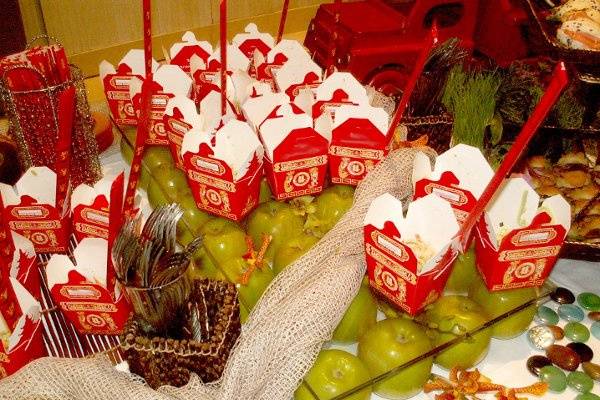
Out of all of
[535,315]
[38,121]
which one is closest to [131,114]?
[38,121]

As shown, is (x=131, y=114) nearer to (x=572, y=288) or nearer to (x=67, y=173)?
(x=67, y=173)

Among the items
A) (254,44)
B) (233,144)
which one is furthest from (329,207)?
(254,44)

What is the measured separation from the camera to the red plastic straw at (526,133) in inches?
26.5

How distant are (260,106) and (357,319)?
51 centimetres

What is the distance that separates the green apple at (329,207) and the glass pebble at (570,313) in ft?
1.46

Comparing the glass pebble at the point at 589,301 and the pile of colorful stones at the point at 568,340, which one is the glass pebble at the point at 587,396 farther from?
the glass pebble at the point at 589,301

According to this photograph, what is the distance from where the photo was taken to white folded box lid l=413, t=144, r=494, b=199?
3.29ft

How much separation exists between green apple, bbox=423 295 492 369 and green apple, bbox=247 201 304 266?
11.9 inches

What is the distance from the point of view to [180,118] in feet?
3.88

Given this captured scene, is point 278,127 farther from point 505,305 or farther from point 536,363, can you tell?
point 536,363

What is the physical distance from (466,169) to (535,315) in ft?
1.02

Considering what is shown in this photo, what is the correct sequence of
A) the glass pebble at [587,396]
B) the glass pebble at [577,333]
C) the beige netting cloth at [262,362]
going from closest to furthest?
the beige netting cloth at [262,362], the glass pebble at [587,396], the glass pebble at [577,333]

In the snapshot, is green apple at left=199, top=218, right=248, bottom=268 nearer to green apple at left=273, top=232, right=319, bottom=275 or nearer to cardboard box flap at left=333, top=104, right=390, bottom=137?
green apple at left=273, top=232, right=319, bottom=275

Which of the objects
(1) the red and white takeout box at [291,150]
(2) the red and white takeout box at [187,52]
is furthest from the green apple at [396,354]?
(2) the red and white takeout box at [187,52]
